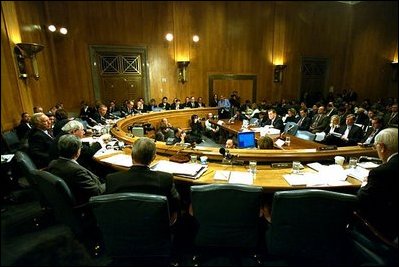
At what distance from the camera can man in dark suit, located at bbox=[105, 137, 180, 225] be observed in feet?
6.47

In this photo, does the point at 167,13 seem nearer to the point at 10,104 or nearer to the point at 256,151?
the point at 10,104

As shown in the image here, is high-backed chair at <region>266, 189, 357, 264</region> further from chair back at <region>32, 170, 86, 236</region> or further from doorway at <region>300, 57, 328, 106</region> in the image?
doorway at <region>300, 57, 328, 106</region>

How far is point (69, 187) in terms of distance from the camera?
2.20 metres

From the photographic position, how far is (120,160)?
3020 millimetres

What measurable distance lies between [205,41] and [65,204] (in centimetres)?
985

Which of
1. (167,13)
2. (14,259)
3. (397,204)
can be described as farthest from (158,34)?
(397,204)

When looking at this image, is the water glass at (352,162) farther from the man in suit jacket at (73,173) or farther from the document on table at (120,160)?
the man in suit jacket at (73,173)

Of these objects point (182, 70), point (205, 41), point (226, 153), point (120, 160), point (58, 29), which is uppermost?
point (58, 29)

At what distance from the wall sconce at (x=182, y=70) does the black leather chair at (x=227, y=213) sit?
8886 mm

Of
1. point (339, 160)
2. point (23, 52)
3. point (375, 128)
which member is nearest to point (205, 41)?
point (23, 52)

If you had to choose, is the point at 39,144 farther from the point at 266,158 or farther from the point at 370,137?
the point at 370,137

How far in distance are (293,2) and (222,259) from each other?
42.3 feet

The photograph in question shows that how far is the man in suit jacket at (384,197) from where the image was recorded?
1.79m

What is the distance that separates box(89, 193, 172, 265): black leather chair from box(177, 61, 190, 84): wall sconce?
8.94 m
